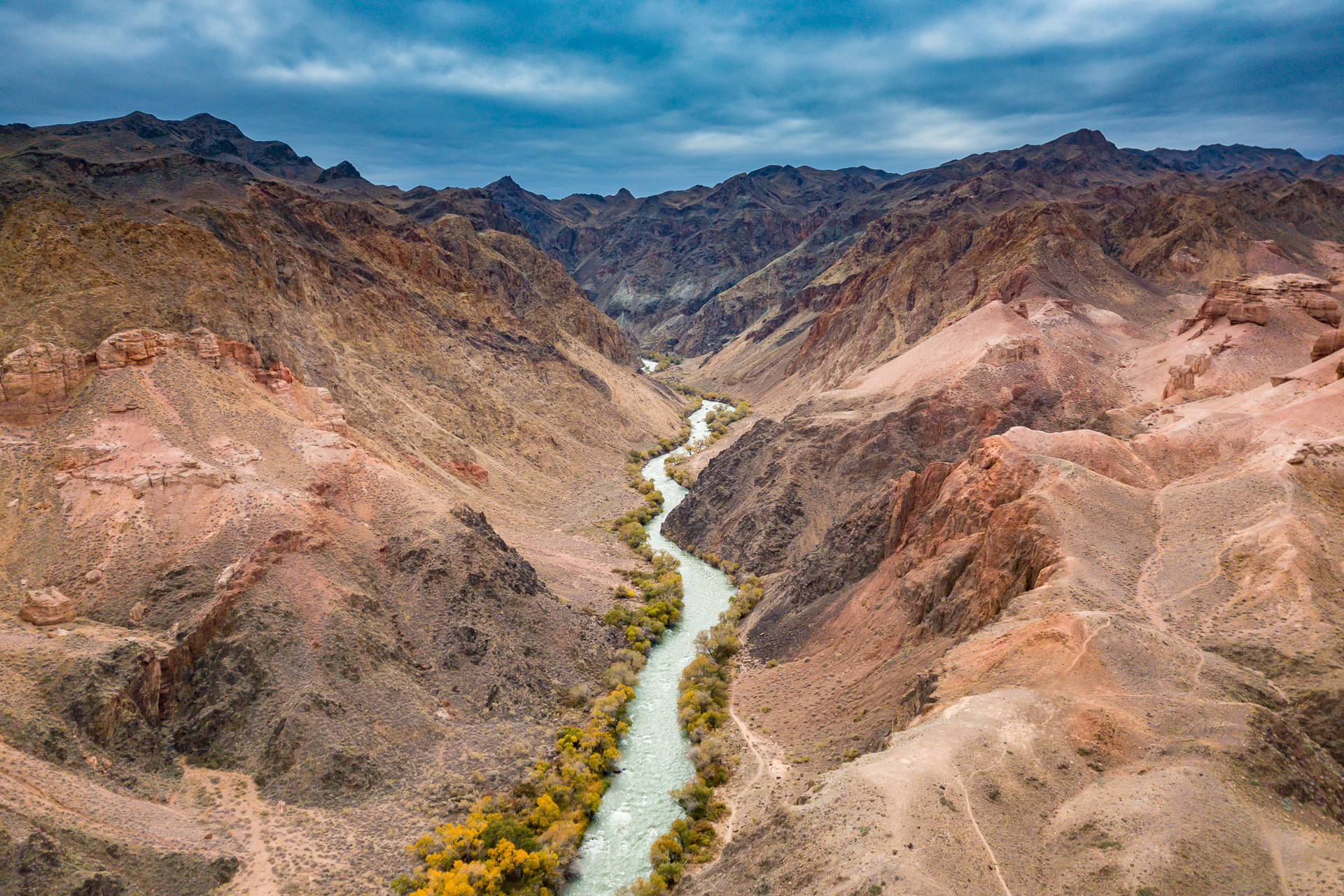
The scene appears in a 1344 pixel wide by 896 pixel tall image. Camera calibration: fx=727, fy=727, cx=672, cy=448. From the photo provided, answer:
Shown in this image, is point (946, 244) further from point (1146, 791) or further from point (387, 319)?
point (1146, 791)

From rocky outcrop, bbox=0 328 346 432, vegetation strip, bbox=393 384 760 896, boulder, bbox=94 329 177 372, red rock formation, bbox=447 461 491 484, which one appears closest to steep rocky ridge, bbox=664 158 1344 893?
vegetation strip, bbox=393 384 760 896

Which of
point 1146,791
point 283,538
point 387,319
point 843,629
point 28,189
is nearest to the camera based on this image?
point 1146,791

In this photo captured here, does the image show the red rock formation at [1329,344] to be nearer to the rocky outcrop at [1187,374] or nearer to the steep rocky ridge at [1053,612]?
the steep rocky ridge at [1053,612]

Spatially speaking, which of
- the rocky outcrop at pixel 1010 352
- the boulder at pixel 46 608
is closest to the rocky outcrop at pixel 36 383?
the boulder at pixel 46 608

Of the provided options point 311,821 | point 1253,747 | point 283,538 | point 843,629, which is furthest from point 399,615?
point 1253,747

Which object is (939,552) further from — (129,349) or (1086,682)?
(129,349)

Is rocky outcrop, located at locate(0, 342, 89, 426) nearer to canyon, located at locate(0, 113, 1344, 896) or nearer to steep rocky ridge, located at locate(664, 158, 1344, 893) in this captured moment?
canyon, located at locate(0, 113, 1344, 896)
